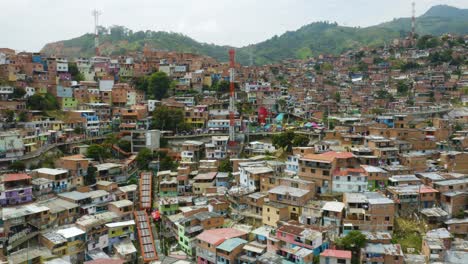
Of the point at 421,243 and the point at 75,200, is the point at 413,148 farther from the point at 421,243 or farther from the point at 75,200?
the point at 75,200

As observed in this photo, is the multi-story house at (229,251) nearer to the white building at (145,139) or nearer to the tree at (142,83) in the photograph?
the white building at (145,139)

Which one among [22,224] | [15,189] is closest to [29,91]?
[15,189]

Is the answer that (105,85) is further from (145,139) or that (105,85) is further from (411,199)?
(411,199)

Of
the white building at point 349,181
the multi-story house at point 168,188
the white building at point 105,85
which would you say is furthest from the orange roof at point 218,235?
the white building at point 105,85

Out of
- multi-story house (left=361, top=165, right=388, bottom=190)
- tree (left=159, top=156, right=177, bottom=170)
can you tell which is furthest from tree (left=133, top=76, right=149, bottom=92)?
multi-story house (left=361, top=165, right=388, bottom=190)

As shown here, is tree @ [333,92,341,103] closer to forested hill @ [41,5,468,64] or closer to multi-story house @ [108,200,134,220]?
multi-story house @ [108,200,134,220]

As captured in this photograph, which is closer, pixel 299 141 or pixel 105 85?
pixel 299 141

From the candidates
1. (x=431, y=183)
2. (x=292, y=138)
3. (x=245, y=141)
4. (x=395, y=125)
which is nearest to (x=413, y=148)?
(x=395, y=125)
